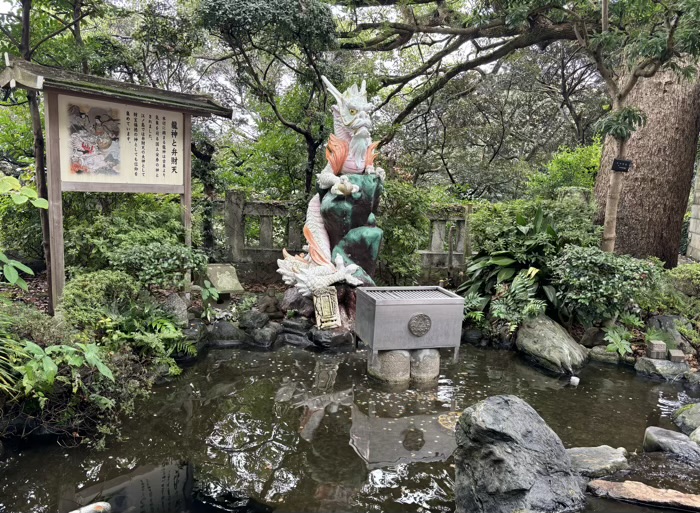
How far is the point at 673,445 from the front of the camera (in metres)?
4.29

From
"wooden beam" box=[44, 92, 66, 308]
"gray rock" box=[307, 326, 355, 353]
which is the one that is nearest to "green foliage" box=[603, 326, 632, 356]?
"gray rock" box=[307, 326, 355, 353]

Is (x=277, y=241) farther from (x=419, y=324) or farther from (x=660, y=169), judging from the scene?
(x=660, y=169)

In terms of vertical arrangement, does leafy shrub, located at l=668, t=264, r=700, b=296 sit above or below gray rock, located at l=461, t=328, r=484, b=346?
above

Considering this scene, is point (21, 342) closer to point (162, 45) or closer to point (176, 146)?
point (176, 146)

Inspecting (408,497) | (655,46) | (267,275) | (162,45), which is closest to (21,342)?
(408,497)

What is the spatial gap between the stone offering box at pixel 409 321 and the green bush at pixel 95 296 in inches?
114

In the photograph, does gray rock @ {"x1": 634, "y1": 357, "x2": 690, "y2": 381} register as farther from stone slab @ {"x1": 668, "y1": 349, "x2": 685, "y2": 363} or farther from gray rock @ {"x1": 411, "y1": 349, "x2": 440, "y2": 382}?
gray rock @ {"x1": 411, "y1": 349, "x2": 440, "y2": 382}

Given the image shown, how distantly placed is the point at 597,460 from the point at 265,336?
4550mm

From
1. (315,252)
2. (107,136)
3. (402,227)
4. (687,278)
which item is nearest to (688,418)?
(687,278)

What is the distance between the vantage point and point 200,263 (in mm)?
6559

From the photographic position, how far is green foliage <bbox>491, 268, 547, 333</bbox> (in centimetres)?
705

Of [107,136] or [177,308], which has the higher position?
[107,136]

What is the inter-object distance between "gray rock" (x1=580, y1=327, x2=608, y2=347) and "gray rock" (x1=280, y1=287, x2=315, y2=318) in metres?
4.23

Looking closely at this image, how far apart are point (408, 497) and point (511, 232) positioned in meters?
5.58
